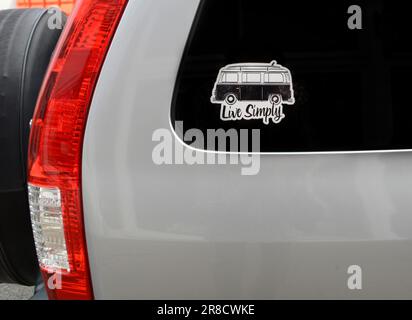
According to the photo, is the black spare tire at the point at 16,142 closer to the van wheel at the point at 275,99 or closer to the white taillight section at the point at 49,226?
the white taillight section at the point at 49,226

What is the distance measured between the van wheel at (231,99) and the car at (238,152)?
11 millimetres

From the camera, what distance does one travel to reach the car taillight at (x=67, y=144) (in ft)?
3.89

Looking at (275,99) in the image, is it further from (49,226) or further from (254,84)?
(49,226)

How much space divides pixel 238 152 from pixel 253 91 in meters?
0.17

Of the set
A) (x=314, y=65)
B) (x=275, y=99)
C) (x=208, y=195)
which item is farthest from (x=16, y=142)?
(x=314, y=65)

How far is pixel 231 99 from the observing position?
1.16 m

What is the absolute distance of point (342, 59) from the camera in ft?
3.88

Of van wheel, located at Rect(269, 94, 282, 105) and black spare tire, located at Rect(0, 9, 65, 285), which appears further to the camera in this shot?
black spare tire, located at Rect(0, 9, 65, 285)

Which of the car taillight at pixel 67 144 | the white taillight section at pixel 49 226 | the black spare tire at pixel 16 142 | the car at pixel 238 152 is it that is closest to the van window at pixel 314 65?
the car at pixel 238 152

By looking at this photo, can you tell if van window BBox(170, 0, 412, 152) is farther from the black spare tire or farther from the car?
the black spare tire

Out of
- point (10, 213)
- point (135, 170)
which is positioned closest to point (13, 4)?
point (10, 213)

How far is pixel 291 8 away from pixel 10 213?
1.23 metres

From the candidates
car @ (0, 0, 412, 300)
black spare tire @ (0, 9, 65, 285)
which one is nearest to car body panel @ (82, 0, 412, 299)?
car @ (0, 0, 412, 300)

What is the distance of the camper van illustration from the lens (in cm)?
116
